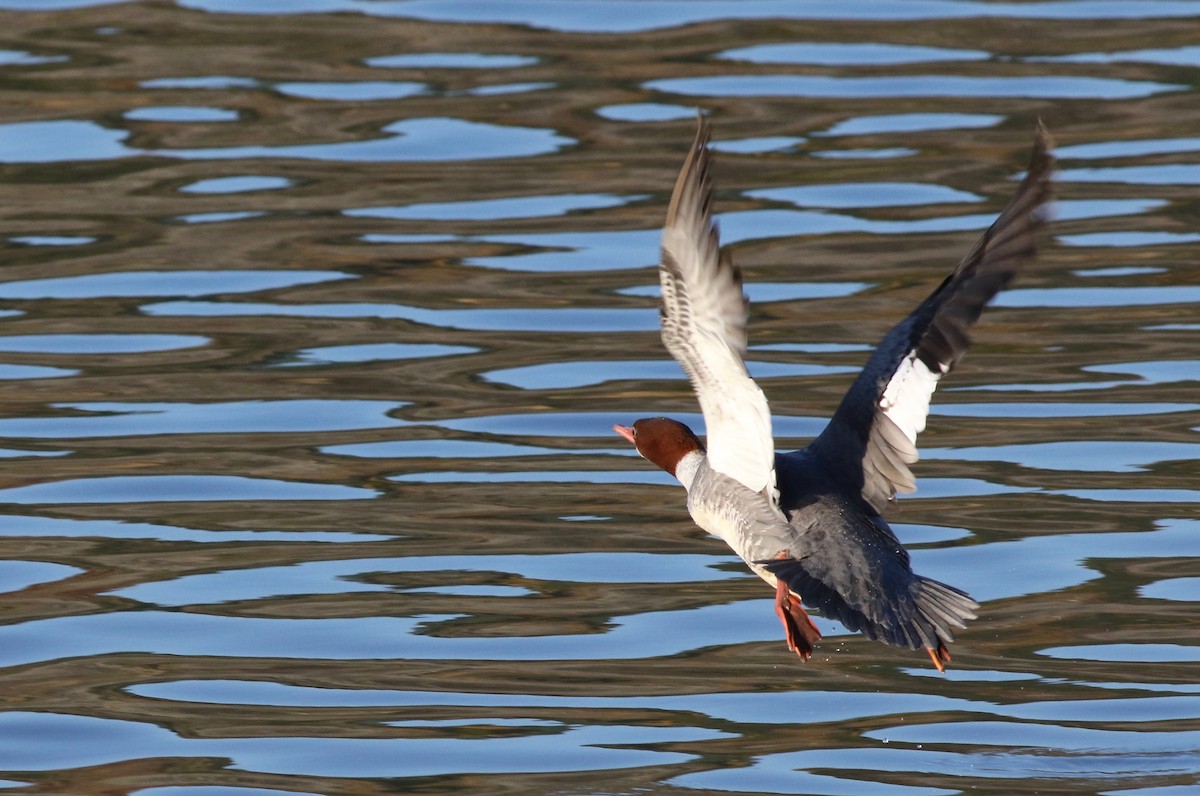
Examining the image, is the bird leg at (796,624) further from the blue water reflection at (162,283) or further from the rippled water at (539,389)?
the blue water reflection at (162,283)

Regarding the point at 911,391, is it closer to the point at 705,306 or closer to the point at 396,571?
the point at 705,306

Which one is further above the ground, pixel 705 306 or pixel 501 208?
pixel 705 306

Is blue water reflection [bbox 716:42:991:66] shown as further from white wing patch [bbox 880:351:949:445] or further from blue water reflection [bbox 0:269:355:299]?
white wing patch [bbox 880:351:949:445]

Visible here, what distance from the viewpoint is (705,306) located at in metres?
6.24

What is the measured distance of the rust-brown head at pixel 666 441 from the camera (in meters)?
7.87

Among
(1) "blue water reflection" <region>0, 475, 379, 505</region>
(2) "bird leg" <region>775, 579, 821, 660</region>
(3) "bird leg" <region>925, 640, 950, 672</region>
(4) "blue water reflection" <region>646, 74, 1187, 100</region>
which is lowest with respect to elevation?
(1) "blue water reflection" <region>0, 475, 379, 505</region>

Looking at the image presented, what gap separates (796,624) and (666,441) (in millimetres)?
1136

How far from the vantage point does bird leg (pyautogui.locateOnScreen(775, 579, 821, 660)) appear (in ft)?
22.8

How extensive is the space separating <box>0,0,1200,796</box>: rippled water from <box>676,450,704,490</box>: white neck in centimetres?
49

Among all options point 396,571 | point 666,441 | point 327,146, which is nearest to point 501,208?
point 327,146

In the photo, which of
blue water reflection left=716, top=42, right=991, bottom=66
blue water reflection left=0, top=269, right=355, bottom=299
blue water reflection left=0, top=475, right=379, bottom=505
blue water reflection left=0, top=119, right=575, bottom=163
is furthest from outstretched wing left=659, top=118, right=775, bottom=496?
blue water reflection left=716, top=42, right=991, bottom=66

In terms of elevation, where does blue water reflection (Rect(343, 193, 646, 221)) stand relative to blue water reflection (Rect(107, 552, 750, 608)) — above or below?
above

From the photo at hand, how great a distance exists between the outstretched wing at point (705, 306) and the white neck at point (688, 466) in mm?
979

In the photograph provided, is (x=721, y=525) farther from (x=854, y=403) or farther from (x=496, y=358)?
(x=496, y=358)
